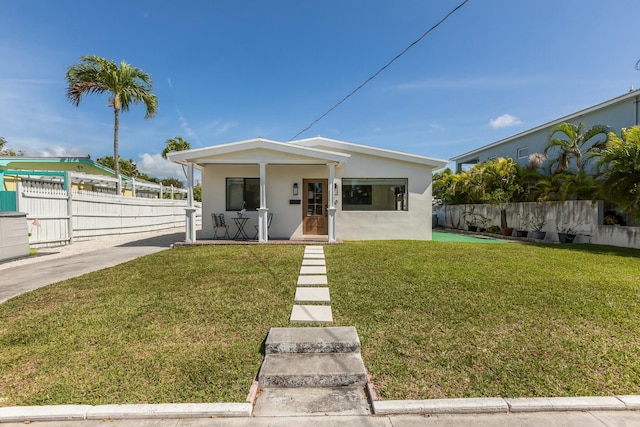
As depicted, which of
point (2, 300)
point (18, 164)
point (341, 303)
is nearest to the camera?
point (341, 303)

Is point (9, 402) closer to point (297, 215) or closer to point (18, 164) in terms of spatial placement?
point (297, 215)

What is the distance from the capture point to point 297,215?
1077cm

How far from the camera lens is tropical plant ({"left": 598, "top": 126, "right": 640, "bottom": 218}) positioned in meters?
8.25

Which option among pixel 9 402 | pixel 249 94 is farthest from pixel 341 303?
pixel 249 94

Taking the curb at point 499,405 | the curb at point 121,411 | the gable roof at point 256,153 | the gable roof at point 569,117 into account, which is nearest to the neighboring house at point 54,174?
the gable roof at point 256,153

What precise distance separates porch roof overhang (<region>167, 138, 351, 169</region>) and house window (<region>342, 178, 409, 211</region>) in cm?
164

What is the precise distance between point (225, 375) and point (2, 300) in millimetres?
4320

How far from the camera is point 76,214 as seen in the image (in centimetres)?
1043

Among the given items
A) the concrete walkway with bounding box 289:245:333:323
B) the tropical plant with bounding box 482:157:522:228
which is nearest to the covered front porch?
the concrete walkway with bounding box 289:245:333:323

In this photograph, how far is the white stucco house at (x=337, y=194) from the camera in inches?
420

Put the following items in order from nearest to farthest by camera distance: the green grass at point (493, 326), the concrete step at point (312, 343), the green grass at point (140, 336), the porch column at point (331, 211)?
the green grass at point (140, 336) → the green grass at point (493, 326) → the concrete step at point (312, 343) → the porch column at point (331, 211)

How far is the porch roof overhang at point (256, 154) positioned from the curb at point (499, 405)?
7893 millimetres

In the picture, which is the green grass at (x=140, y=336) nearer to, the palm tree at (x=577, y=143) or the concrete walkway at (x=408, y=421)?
the concrete walkway at (x=408, y=421)

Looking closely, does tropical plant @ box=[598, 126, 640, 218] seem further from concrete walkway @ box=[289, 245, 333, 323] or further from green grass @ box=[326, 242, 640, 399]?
concrete walkway @ box=[289, 245, 333, 323]
